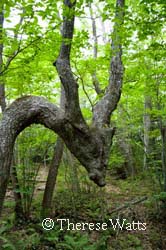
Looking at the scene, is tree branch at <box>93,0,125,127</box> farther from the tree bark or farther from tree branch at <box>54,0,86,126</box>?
tree branch at <box>54,0,86,126</box>

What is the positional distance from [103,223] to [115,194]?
2.22m

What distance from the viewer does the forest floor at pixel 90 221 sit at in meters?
4.53

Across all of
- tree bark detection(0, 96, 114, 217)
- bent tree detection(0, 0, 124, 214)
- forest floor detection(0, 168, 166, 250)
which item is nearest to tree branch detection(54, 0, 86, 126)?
bent tree detection(0, 0, 124, 214)

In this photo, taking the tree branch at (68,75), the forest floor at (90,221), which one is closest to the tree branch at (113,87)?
the tree branch at (68,75)

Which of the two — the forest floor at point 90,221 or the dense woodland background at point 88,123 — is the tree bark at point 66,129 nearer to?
the dense woodland background at point 88,123

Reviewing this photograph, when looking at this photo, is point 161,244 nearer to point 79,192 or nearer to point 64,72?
point 79,192

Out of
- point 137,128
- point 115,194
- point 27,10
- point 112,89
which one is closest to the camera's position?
point 27,10

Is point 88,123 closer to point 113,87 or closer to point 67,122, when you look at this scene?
point 113,87

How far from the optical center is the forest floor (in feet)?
14.9

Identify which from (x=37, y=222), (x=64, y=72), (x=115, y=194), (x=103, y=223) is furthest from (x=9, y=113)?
(x=115, y=194)

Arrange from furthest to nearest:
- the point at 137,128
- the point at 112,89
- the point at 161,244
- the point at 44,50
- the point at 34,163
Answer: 1. the point at 137,128
2. the point at 34,163
3. the point at 161,244
4. the point at 44,50
5. the point at 112,89

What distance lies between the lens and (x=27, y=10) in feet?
10.3

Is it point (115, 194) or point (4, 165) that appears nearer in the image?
point (4, 165)

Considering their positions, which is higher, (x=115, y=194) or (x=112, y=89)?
(x=112, y=89)
